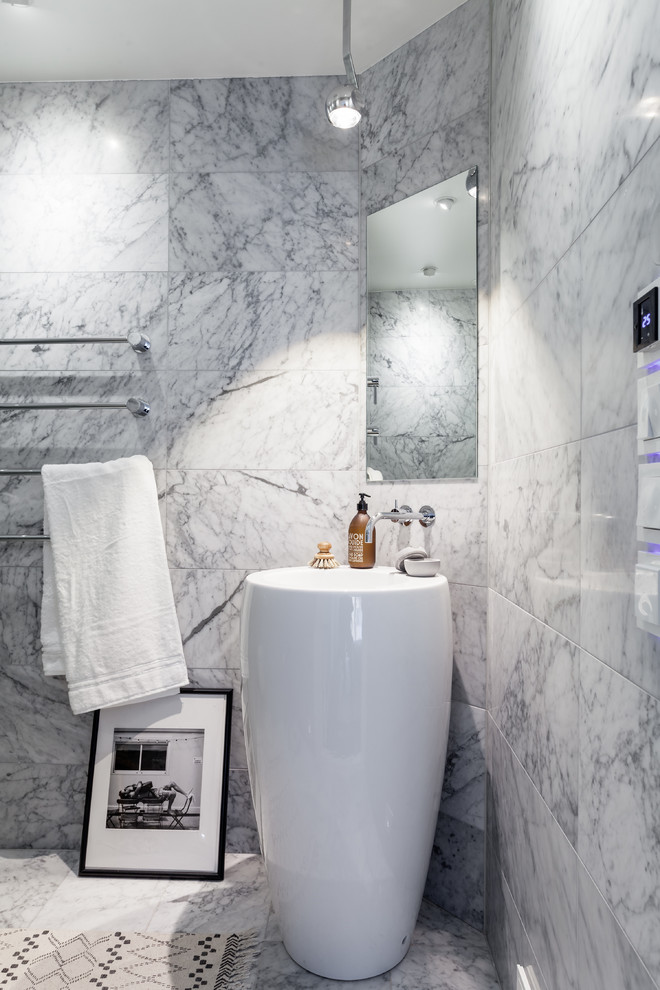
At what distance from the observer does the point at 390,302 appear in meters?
1.70

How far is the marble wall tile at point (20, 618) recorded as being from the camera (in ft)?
6.04

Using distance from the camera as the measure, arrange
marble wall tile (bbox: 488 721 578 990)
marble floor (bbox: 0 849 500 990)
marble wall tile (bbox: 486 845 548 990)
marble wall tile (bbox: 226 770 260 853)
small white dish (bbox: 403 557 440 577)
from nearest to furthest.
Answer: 1. marble wall tile (bbox: 488 721 578 990)
2. marble wall tile (bbox: 486 845 548 990)
3. marble floor (bbox: 0 849 500 990)
4. small white dish (bbox: 403 557 440 577)
5. marble wall tile (bbox: 226 770 260 853)

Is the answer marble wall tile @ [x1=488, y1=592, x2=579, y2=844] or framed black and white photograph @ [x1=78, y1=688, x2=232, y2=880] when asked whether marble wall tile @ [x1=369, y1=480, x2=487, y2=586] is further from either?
framed black and white photograph @ [x1=78, y1=688, x2=232, y2=880]

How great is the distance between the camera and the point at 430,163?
162cm

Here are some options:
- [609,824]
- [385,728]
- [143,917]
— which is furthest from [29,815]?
[609,824]

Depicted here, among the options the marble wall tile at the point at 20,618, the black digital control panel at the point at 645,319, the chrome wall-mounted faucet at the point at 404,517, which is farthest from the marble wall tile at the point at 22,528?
the black digital control panel at the point at 645,319

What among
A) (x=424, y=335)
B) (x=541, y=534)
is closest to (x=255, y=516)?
(x=424, y=335)

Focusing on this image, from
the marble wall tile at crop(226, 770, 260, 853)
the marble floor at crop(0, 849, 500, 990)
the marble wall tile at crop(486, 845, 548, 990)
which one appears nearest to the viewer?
the marble wall tile at crop(486, 845, 548, 990)

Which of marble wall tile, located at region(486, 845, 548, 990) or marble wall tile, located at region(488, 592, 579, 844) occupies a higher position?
marble wall tile, located at region(488, 592, 579, 844)

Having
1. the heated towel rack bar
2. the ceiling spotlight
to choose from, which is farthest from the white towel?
the ceiling spotlight

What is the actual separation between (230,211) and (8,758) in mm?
1734

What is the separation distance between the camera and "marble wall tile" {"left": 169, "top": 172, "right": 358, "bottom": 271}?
5.90 feet

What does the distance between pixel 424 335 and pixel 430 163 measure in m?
0.44

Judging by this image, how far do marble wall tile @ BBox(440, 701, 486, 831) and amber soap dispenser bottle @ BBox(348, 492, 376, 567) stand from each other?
0.42 meters
